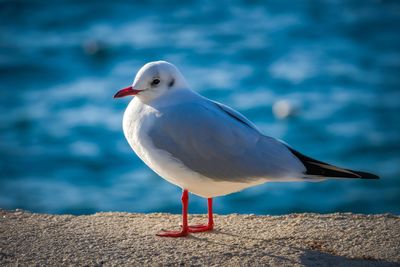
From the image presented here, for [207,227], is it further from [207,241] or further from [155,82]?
[155,82]

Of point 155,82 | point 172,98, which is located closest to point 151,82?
point 155,82

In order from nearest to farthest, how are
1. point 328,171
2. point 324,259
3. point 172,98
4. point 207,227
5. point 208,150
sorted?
point 324,259 < point 328,171 < point 208,150 < point 172,98 < point 207,227

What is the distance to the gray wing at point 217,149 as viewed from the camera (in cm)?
491

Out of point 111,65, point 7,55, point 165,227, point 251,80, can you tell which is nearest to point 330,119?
point 251,80

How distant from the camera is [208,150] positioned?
4926mm

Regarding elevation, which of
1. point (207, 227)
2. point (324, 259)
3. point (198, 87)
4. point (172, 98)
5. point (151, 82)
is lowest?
point (324, 259)

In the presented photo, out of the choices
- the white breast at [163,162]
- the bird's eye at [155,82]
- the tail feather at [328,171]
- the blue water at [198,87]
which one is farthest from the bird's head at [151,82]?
the blue water at [198,87]

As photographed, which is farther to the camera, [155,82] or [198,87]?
[198,87]

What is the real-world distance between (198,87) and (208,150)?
8.87 metres

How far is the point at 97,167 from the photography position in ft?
39.8

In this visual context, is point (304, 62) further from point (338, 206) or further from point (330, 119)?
point (338, 206)

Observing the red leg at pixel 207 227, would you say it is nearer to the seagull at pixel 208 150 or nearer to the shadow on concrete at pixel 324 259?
the seagull at pixel 208 150

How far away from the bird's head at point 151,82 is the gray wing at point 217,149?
0.24 metres

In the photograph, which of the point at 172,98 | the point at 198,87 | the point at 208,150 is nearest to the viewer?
the point at 208,150
